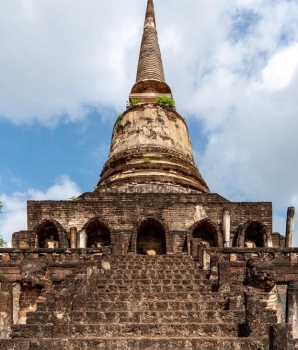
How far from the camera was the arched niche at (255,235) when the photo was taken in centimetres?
2000

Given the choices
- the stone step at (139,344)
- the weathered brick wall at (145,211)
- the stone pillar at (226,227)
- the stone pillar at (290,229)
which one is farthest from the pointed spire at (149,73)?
the stone step at (139,344)

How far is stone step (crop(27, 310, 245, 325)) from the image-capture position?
912cm

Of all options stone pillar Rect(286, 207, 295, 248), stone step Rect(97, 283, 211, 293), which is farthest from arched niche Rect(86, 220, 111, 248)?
stone step Rect(97, 283, 211, 293)

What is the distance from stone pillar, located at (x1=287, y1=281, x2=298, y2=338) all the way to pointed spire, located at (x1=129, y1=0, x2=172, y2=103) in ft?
62.3

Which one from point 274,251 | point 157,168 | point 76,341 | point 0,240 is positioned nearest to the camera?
point 76,341

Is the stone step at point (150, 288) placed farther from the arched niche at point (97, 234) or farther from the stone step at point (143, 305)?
the arched niche at point (97, 234)

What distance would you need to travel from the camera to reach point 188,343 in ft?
26.2

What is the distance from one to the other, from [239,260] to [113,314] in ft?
22.0

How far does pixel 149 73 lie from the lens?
30391 millimetres

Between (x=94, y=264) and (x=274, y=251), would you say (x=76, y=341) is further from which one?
(x=274, y=251)

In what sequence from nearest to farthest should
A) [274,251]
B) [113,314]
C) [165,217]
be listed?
[113,314] < [274,251] < [165,217]

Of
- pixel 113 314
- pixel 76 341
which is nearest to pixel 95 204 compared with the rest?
pixel 113 314

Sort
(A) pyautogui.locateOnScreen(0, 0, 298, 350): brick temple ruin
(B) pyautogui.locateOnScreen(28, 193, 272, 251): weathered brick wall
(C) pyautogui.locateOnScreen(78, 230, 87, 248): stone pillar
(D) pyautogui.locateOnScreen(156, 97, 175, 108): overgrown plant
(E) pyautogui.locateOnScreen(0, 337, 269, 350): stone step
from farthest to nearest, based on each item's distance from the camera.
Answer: (D) pyautogui.locateOnScreen(156, 97, 175, 108): overgrown plant → (B) pyautogui.locateOnScreen(28, 193, 272, 251): weathered brick wall → (C) pyautogui.locateOnScreen(78, 230, 87, 248): stone pillar → (A) pyautogui.locateOnScreen(0, 0, 298, 350): brick temple ruin → (E) pyautogui.locateOnScreen(0, 337, 269, 350): stone step

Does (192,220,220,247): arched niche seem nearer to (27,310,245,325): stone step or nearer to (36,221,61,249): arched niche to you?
(36,221,61,249): arched niche
